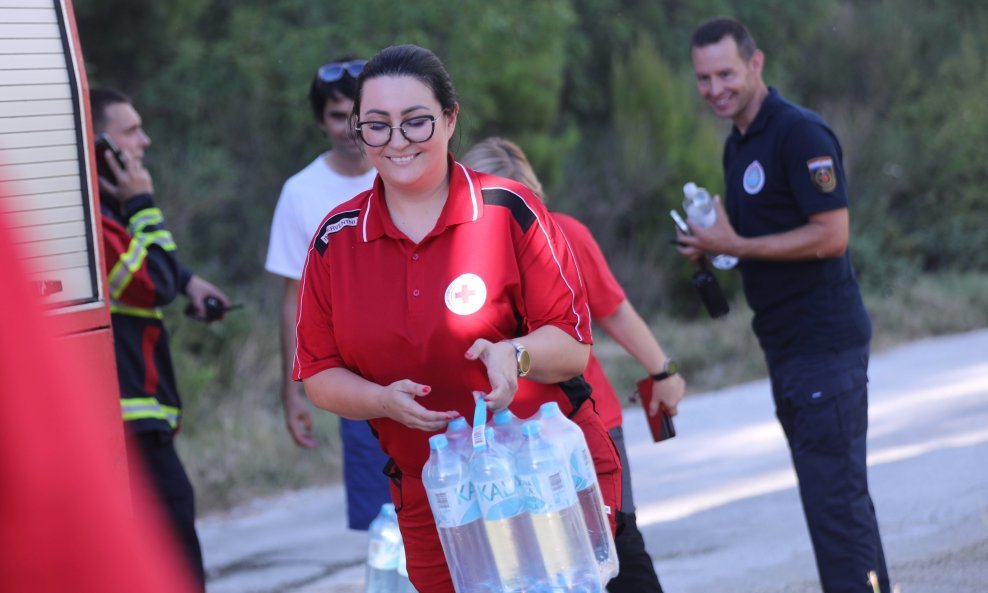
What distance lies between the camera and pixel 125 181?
4824 millimetres

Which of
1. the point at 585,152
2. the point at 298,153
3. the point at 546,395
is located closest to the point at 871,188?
the point at 585,152

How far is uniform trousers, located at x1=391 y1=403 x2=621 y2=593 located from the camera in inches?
131

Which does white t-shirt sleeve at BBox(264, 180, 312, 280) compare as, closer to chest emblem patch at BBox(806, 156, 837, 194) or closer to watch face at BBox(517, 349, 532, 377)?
chest emblem patch at BBox(806, 156, 837, 194)

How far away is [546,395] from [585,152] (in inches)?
499

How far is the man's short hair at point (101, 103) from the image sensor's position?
498 cm

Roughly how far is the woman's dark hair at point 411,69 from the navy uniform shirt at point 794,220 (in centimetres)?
184

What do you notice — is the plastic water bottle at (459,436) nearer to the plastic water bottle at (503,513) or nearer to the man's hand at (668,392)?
the plastic water bottle at (503,513)

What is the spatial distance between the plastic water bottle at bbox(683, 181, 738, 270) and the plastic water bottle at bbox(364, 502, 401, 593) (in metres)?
1.60

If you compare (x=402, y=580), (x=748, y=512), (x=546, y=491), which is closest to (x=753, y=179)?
(x=402, y=580)

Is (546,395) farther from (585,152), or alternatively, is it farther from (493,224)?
(585,152)

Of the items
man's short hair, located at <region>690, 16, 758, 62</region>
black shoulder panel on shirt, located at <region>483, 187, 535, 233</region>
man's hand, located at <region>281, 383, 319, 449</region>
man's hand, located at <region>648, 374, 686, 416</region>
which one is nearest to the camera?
black shoulder panel on shirt, located at <region>483, 187, 535, 233</region>

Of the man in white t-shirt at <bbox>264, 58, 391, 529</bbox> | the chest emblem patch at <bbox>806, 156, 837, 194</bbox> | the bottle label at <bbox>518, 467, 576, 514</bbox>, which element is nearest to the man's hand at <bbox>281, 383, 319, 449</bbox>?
the man in white t-shirt at <bbox>264, 58, 391, 529</bbox>

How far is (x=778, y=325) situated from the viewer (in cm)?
484

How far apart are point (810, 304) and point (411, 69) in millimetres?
2100
